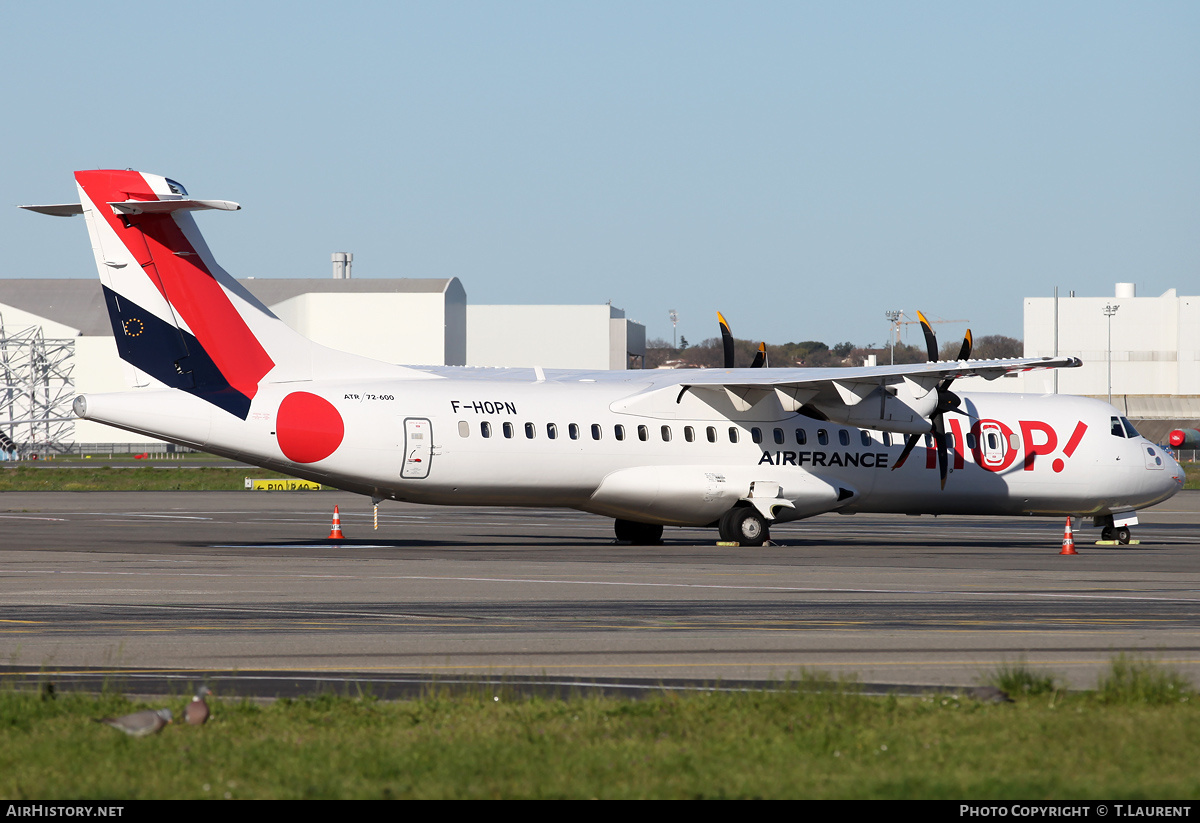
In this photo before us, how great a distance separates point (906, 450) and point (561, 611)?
630 inches

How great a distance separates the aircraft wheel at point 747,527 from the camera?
94.7 feet

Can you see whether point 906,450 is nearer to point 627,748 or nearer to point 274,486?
point 627,748

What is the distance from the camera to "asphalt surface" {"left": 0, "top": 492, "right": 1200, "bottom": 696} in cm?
1138

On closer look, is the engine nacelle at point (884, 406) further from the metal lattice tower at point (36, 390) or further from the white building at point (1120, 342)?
the white building at point (1120, 342)

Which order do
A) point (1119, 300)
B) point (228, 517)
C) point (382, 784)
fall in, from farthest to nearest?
point (1119, 300), point (228, 517), point (382, 784)

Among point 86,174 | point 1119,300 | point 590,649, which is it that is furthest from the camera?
point 1119,300

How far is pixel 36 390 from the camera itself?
10025 centimetres

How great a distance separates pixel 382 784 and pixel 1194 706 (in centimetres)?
575

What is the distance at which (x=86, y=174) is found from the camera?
25.1 metres

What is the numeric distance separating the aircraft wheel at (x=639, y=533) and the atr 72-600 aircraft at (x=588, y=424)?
53mm

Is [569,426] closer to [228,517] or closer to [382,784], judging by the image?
[228,517]

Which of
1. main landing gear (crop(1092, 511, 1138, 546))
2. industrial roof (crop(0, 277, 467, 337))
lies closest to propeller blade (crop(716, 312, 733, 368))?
main landing gear (crop(1092, 511, 1138, 546))

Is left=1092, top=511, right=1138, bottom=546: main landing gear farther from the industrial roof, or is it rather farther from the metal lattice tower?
the metal lattice tower
